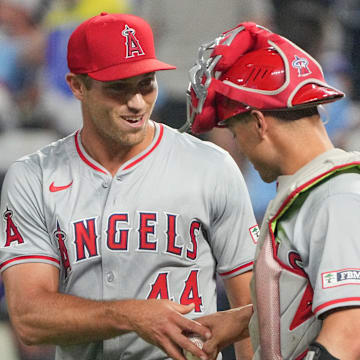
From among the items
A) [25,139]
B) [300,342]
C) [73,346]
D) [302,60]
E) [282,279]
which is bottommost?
[25,139]

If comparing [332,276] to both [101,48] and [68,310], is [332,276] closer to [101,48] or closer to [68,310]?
[68,310]

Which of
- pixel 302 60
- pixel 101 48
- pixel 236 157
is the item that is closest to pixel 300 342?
pixel 302 60

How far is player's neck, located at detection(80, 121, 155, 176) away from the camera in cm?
290

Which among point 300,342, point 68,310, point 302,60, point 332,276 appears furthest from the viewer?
point 68,310

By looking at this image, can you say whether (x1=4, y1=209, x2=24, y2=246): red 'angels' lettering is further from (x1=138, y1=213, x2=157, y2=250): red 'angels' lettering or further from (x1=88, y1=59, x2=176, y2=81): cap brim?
(x1=88, y1=59, x2=176, y2=81): cap brim

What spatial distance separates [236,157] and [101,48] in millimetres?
2496

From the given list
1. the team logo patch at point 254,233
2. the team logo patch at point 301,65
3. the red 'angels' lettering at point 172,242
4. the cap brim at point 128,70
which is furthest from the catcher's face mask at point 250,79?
the team logo patch at point 254,233

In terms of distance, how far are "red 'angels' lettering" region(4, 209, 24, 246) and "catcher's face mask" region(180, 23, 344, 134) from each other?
84 centimetres

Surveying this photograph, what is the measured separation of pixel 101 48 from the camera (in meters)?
2.83

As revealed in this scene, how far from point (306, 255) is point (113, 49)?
3.99 ft

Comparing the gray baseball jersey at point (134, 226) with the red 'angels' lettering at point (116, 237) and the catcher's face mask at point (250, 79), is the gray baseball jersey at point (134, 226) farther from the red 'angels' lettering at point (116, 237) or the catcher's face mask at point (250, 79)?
the catcher's face mask at point (250, 79)

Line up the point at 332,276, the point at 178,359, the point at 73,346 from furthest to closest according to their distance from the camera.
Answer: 1. the point at 73,346
2. the point at 178,359
3. the point at 332,276

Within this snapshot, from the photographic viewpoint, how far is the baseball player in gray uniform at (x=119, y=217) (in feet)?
9.02

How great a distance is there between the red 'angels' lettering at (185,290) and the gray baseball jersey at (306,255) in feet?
2.03
